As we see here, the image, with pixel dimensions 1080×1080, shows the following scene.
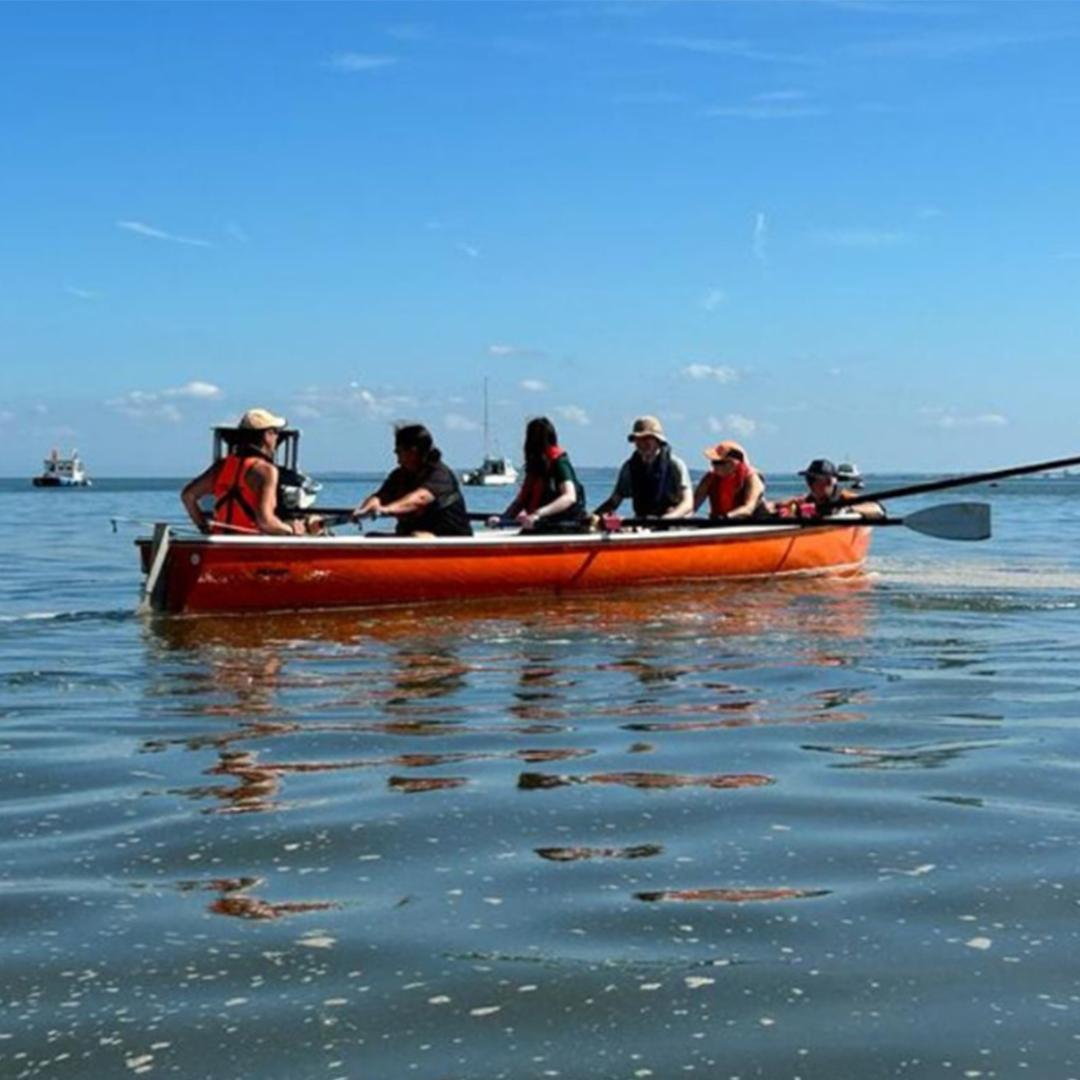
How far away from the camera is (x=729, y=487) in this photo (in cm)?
1727

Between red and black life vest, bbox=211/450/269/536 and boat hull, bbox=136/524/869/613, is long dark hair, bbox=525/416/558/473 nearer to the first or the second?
boat hull, bbox=136/524/869/613

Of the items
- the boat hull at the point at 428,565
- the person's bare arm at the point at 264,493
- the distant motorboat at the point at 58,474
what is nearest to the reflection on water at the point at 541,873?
the boat hull at the point at 428,565

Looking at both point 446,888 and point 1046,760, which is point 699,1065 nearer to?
point 446,888

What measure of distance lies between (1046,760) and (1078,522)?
3611cm

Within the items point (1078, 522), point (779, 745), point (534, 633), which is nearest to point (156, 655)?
point (534, 633)

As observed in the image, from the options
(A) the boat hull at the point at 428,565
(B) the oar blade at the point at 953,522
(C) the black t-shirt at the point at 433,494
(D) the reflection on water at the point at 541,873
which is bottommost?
(D) the reflection on water at the point at 541,873

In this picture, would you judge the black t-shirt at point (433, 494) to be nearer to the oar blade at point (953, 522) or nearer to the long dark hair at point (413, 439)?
the long dark hair at point (413, 439)

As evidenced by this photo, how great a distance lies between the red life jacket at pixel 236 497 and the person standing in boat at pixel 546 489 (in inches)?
123

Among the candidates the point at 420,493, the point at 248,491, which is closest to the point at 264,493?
the point at 248,491

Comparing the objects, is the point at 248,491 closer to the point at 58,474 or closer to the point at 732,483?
the point at 732,483

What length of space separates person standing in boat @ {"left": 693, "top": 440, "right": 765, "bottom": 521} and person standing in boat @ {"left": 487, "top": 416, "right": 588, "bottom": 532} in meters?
2.19

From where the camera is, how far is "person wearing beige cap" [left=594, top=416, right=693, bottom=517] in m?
Result: 16.2

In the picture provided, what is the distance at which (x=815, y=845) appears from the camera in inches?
200

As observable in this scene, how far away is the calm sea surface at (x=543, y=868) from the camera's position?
3.48m
